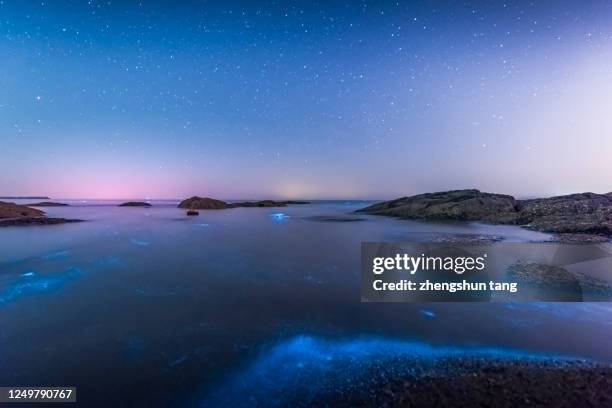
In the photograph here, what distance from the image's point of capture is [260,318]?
1225cm

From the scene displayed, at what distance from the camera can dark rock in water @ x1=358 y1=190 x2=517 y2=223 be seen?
185 feet

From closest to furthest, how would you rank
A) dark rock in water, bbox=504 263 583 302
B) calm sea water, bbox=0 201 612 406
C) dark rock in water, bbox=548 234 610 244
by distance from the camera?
calm sea water, bbox=0 201 612 406 → dark rock in water, bbox=504 263 583 302 → dark rock in water, bbox=548 234 610 244

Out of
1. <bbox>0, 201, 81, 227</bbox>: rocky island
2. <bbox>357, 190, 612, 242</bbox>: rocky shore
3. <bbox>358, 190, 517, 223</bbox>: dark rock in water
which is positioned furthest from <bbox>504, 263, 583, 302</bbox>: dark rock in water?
<bbox>0, 201, 81, 227</bbox>: rocky island

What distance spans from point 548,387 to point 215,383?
332 inches

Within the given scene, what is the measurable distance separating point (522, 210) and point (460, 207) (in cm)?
1197

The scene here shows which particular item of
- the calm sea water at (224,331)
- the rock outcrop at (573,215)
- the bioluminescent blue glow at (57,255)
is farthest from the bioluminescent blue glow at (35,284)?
the rock outcrop at (573,215)

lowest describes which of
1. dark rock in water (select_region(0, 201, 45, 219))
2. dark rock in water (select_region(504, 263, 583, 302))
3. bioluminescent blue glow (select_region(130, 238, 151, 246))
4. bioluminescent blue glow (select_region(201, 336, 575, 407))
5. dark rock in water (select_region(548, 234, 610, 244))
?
bioluminescent blue glow (select_region(201, 336, 575, 407))

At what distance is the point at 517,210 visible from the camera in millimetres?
54344

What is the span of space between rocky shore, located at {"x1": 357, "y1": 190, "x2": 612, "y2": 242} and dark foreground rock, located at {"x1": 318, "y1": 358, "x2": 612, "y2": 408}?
28747mm

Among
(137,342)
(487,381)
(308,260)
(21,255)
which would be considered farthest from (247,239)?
(487,381)

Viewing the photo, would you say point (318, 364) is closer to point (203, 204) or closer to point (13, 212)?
point (13, 212)

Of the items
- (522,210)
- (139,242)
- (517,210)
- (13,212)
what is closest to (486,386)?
(139,242)

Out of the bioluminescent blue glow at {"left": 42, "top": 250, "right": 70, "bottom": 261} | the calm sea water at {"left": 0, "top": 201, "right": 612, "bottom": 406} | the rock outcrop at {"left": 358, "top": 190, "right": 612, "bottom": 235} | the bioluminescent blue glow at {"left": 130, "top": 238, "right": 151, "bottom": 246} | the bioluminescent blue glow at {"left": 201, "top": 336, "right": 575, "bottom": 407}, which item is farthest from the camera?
the rock outcrop at {"left": 358, "top": 190, "right": 612, "bottom": 235}

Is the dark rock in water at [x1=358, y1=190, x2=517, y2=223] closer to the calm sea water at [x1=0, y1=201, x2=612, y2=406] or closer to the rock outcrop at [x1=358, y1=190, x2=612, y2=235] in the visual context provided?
the rock outcrop at [x1=358, y1=190, x2=612, y2=235]
